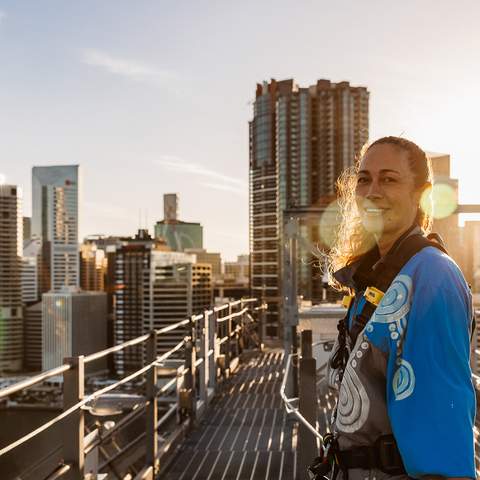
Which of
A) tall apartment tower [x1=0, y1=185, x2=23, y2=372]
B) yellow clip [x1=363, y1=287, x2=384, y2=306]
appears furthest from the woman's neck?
tall apartment tower [x1=0, y1=185, x2=23, y2=372]

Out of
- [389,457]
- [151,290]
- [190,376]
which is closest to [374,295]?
[389,457]

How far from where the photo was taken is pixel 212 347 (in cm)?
769

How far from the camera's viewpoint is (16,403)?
104375 mm

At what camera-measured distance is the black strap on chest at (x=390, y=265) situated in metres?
1.23

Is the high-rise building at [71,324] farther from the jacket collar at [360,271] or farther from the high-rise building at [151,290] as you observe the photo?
the jacket collar at [360,271]

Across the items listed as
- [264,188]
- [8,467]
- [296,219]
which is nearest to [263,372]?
[296,219]

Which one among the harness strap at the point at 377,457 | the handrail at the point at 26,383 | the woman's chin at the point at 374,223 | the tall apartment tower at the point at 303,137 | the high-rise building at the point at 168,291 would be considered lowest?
the high-rise building at the point at 168,291

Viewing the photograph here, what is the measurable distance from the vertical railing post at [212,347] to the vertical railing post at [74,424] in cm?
445

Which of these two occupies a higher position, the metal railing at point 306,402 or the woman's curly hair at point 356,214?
the woman's curly hair at point 356,214

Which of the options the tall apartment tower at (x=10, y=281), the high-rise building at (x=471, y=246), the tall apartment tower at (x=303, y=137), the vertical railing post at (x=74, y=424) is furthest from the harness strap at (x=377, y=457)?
the tall apartment tower at (x=10, y=281)

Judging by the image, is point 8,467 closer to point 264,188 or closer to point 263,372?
point 264,188

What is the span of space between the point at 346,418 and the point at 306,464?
217cm

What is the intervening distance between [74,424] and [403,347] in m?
2.41

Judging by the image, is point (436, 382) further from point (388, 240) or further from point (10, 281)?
point (10, 281)
